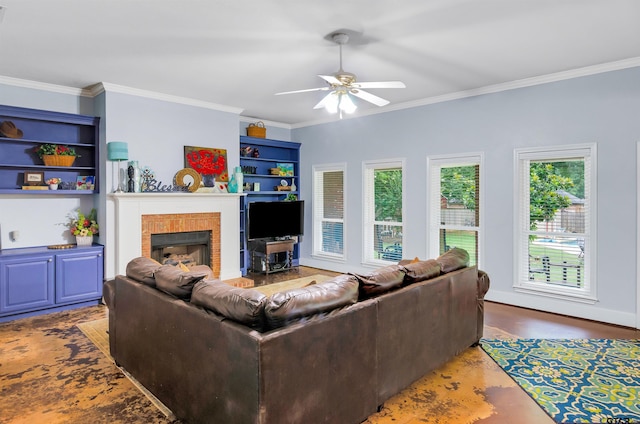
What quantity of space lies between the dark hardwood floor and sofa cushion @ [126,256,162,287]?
0.79 metres

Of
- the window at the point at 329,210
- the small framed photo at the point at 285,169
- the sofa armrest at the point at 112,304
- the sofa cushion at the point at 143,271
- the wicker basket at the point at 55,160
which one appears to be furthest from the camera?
the small framed photo at the point at 285,169

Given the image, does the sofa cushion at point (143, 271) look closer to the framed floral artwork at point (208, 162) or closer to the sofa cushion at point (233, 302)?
the sofa cushion at point (233, 302)

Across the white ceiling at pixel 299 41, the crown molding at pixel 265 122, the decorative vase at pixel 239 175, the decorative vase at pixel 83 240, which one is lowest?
the decorative vase at pixel 83 240

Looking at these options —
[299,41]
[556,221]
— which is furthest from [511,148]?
[299,41]

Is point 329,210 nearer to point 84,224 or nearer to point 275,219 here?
point 275,219

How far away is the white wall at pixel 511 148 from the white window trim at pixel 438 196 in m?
0.07

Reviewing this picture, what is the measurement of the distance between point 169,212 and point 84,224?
1.06 meters

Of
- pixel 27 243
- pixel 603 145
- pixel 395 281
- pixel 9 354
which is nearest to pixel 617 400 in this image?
pixel 395 281

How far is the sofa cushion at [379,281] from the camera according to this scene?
2.52 meters

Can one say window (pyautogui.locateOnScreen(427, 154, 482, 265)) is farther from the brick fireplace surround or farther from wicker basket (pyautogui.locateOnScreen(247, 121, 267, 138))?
the brick fireplace surround

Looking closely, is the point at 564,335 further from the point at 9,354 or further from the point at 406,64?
the point at 9,354

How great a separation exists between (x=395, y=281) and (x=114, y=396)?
84.6 inches

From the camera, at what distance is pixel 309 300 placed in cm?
213

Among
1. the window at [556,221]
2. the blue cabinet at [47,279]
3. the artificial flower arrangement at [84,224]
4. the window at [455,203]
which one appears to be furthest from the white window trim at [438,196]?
the artificial flower arrangement at [84,224]
